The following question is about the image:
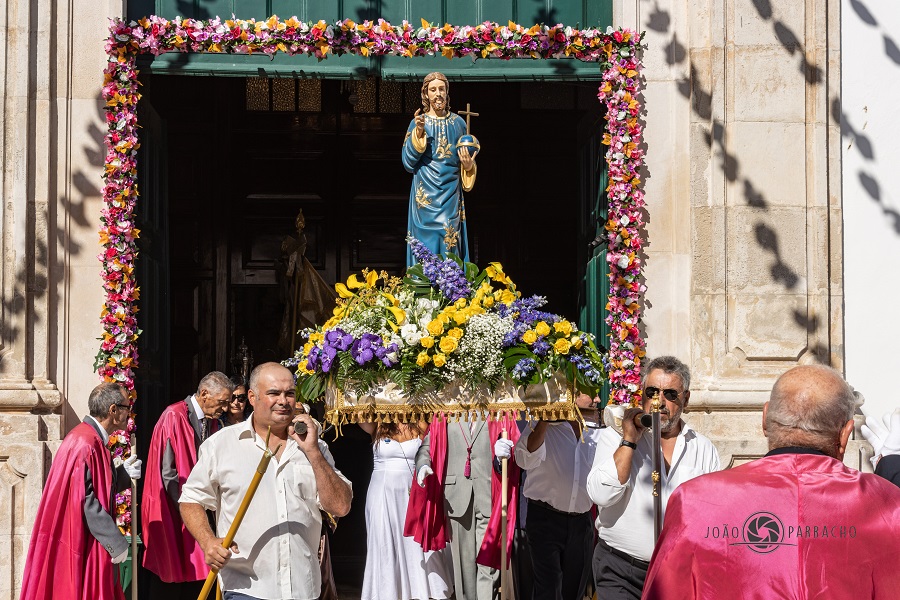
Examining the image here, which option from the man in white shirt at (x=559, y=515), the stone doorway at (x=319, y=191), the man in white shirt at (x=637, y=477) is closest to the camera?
the man in white shirt at (x=637, y=477)

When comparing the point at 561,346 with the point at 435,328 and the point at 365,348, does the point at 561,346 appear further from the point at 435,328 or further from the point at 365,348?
the point at 365,348

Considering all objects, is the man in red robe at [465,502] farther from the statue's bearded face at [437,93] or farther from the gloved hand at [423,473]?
the statue's bearded face at [437,93]

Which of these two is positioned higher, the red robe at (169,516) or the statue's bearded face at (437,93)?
the statue's bearded face at (437,93)

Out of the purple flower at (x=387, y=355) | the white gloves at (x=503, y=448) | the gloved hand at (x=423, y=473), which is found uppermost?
the purple flower at (x=387, y=355)

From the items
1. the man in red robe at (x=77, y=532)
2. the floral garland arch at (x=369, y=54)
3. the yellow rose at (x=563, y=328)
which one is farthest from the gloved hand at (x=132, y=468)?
the yellow rose at (x=563, y=328)

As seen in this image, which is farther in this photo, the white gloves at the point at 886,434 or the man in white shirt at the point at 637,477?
the white gloves at the point at 886,434

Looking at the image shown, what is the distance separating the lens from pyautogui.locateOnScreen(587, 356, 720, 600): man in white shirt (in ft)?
21.5

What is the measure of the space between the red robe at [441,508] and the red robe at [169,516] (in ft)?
5.39

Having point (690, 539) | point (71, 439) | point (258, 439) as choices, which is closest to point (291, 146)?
point (71, 439)

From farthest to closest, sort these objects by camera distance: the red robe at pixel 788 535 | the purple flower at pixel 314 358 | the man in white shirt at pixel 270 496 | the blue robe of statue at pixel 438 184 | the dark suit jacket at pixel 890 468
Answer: the blue robe of statue at pixel 438 184
the purple flower at pixel 314 358
the dark suit jacket at pixel 890 468
the man in white shirt at pixel 270 496
the red robe at pixel 788 535

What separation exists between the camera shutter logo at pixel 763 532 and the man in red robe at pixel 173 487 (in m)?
6.16

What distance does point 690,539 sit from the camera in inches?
160

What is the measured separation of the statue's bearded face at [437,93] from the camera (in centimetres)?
1003

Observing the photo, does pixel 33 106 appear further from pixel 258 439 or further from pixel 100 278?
pixel 258 439
